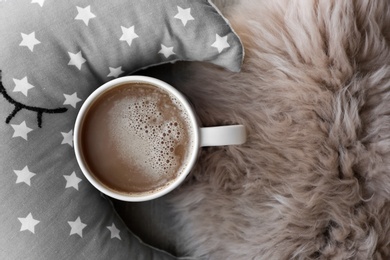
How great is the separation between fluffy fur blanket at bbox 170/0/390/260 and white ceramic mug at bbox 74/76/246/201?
88 millimetres

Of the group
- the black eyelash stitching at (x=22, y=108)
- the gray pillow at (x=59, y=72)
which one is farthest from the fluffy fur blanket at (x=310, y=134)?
the black eyelash stitching at (x=22, y=108)

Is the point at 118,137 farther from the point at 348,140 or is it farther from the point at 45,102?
the point at 348,140

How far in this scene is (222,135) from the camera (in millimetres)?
673

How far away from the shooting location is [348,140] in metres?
0.72

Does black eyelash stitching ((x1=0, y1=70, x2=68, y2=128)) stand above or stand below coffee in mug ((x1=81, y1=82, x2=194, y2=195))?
above

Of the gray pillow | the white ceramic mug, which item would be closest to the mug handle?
the white ceramic mug

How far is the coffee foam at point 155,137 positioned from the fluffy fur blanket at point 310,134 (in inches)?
3.6

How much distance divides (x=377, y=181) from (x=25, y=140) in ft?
1.76

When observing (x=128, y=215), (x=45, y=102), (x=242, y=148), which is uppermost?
(x=45, y=102)

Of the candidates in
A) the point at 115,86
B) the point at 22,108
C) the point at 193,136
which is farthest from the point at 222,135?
the point at 22,108

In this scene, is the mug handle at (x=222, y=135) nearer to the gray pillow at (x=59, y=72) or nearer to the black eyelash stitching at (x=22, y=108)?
the gray pillow at (x=59, y=72)

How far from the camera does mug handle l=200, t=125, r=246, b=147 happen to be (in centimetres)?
67

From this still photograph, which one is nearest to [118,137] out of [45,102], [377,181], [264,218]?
[45,102]

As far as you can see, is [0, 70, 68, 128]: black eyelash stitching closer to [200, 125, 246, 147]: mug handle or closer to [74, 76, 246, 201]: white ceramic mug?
[74, 76, 246, 201]: white ceramic mug
